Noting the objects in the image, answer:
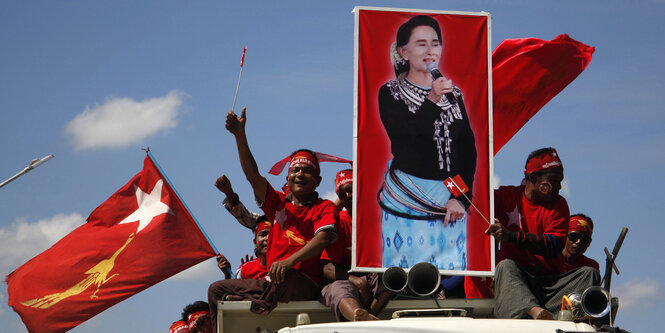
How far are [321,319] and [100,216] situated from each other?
640cm

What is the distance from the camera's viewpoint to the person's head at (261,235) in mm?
10750

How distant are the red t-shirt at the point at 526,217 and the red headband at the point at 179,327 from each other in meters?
5.12

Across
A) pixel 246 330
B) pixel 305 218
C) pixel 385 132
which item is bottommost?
pixel 246 330

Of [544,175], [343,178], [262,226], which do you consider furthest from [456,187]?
[262,226]

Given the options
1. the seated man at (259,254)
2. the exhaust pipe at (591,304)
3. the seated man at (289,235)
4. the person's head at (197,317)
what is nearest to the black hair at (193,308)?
the person's head at (197,317)

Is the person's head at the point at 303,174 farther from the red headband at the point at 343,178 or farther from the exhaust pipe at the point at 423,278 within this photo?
the exhaust pipe at the point at 423,278

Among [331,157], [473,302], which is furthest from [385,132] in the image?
[331,157]

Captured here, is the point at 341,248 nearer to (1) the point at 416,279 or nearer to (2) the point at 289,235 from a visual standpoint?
(2) the point at 289,235

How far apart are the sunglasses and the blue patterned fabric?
1.74m

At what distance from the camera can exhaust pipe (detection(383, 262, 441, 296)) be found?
804 cm

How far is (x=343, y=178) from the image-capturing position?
10805mm

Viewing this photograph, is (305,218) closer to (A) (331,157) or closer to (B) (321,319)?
(B) (321,319)

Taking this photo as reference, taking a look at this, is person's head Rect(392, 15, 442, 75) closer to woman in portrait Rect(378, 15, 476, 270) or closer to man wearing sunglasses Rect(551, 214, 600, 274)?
woman in portrait Rect(378, 15, 476, 270)

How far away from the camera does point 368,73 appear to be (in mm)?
9570
